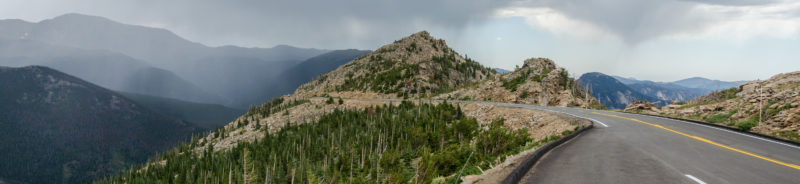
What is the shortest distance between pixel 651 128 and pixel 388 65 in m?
112

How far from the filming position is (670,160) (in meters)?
12.7

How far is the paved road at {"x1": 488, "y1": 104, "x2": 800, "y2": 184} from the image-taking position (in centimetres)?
1055

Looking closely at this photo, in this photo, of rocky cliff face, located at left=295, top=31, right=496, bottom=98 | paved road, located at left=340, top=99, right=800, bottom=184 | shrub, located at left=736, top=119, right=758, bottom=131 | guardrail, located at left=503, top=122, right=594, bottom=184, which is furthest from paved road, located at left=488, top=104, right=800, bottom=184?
rocky cliff face, located at left=295, top=31, right=496, bottom=98

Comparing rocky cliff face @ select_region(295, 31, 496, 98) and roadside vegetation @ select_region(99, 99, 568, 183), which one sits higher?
rocky cliff face @ select_region(295, 31, 496, 98)

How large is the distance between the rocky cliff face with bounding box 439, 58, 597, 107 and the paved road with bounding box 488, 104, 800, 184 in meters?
33.3

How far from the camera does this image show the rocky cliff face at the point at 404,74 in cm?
10219

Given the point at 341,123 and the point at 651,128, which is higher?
the point at 651,128

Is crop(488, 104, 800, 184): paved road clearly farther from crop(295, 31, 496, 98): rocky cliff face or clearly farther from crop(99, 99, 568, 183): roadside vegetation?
crop(295, 31, 496, 98): rocky cliff face

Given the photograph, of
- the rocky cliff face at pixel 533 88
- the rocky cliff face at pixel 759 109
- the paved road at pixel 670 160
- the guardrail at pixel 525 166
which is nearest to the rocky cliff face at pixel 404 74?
the rocky cliff face at pixel 533 88

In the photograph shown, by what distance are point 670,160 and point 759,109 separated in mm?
15262

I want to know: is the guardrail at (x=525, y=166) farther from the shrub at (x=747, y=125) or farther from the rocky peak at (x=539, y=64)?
the rocky peak at (x=539, y=64)

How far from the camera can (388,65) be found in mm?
131750

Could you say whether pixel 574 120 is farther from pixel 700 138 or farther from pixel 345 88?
pixel 345 88

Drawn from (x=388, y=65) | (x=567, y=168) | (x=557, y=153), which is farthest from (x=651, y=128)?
(x=388, y=65)
